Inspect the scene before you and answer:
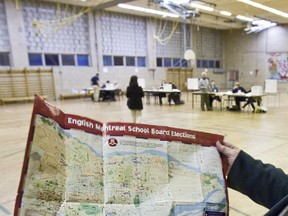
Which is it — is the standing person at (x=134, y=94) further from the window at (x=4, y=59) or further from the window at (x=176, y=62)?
the window at (x=176, y=62)

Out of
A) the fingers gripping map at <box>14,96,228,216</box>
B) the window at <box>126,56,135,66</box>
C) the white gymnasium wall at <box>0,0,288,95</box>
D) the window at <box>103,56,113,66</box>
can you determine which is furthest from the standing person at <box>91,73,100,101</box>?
the fingers gripping map at <box>14,96,228,216</box>

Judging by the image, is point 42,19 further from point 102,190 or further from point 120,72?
point 102,190

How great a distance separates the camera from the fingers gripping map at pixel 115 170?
0.80m

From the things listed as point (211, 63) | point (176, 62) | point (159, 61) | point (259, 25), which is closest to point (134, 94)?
point (159, 61)

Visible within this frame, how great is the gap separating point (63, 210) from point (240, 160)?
624 millimetres

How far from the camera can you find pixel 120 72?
54.2ft

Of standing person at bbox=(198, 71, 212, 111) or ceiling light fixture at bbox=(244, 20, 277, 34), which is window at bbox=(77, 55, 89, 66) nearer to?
standing person at bbox=(198, 71, 212, 111)

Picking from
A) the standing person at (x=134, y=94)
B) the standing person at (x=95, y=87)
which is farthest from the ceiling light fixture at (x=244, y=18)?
the standing person at (x=134, y=94)

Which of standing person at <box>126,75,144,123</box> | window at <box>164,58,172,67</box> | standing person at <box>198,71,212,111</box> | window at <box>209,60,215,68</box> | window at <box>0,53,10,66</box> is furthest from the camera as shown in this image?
window at <box>209,60,215,68</box>

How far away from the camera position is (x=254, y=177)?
88 cm

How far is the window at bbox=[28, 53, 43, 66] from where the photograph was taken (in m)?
13.1

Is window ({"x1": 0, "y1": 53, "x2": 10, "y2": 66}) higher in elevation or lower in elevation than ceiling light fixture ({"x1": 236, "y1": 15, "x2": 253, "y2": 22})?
lower

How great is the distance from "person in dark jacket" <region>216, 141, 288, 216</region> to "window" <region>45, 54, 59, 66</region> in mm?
14191

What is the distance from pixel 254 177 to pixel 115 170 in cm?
49
